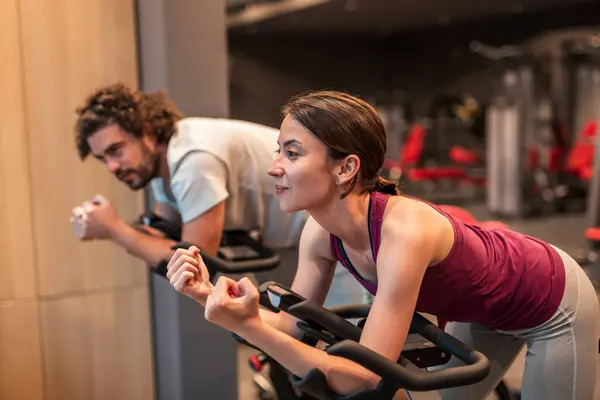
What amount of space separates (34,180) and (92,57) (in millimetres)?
528

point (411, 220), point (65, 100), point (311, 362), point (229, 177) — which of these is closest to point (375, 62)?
point (65, 100)

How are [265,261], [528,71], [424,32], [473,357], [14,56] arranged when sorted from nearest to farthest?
[473,357]
[265,261]
[14,56]
[528,71]
[424,32]

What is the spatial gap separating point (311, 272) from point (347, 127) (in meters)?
0.40

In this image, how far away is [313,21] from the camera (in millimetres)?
11156

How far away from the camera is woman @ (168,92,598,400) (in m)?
1.27

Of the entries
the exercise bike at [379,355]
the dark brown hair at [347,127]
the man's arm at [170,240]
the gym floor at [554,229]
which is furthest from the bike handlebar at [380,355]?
the gym floor at [554,229]

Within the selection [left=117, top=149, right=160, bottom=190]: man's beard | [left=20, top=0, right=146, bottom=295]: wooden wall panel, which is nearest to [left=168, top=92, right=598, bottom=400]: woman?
[left=117, top=149, right=160, bottom=190]: man's beard

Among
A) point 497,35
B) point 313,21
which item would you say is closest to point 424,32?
point 497,35

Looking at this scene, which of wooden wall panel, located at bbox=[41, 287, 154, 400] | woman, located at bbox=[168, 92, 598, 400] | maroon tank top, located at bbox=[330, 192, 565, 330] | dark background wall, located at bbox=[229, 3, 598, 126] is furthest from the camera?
dark background wall, located at bbox=[229, 3, 598, 126]

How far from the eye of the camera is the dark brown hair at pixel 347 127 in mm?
1354

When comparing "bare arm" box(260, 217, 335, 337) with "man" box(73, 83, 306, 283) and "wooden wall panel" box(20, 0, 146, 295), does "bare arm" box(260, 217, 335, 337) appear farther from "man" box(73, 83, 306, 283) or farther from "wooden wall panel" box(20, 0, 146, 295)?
"wooden wall panel" box(20, 0, 146, 295)

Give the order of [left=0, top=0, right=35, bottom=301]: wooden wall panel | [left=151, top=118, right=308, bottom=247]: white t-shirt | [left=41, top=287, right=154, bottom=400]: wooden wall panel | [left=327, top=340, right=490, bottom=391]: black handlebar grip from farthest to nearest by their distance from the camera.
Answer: [left=41, top=287, right=154, bottom=400]: wooden wall panel < [left=0, top=0, right=35, bottom=301]: wooden wall panel < [left=151, top=118, right=308, bottom=247]: white t-shirt < [left=327, top=340, right=490, bottom=391]: black handlebar grip

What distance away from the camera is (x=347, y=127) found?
1360 millimetres

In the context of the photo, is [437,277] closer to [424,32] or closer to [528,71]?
[528,71]
